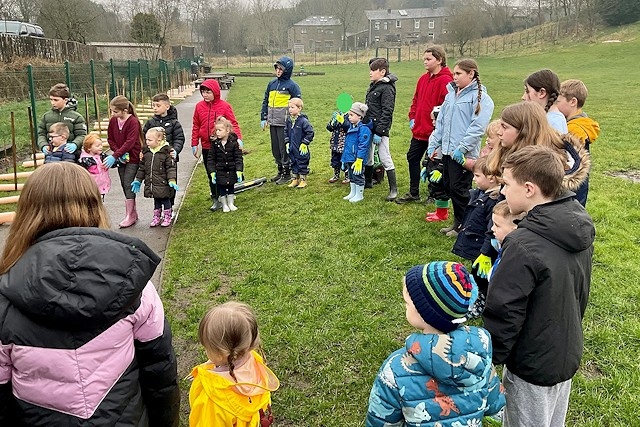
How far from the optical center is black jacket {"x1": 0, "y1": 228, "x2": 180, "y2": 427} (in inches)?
73.2

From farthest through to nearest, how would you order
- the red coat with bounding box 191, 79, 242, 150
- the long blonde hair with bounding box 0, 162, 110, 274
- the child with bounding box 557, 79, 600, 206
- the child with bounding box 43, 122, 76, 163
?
the red coat with bounding box 191, 79, 242, 150
the child with bounding box 43, 122, 76, 163
the child with bounding box 557, 79, 600, 206
the long blonde hair with bounding box 0, 162, 110, 274

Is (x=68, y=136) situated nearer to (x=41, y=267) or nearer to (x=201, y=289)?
(x=201, y=289)

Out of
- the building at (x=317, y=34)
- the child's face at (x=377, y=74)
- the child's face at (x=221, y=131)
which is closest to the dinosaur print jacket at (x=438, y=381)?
the child's face at (x=221, y=131)

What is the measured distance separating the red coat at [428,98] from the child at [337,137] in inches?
58.7

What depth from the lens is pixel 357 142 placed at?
810 cm

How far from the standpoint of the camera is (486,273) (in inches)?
160

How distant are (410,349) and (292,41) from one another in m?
105

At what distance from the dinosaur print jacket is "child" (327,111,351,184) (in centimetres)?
670

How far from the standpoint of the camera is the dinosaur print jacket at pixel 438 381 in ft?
6.96

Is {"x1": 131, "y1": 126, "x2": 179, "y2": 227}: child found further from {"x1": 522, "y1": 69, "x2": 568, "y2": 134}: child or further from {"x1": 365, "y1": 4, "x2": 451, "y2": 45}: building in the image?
{"x1": 365, "y1": 4, "x2": 451, "y2": 45}: building

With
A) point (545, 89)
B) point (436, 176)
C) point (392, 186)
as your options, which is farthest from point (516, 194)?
point (392, 186)

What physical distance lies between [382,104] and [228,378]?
5.80 meters

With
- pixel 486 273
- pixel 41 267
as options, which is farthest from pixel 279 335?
pixel 41 267

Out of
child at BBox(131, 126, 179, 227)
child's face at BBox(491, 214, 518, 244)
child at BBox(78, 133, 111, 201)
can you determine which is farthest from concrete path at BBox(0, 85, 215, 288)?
child's face at BBox(491, 214, 518, 244)
